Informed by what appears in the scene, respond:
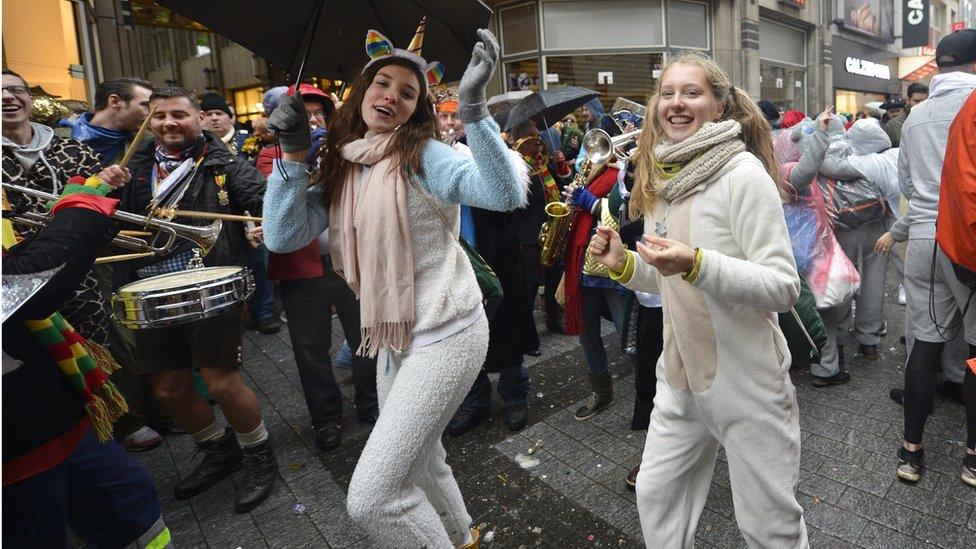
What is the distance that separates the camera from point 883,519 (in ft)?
8.63

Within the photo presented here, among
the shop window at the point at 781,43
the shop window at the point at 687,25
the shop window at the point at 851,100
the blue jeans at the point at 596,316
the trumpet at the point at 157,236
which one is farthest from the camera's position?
the shop window at the point at 851,100

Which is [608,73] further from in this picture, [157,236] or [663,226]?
[663,226]

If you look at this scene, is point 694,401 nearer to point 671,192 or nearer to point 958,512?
point 671,192

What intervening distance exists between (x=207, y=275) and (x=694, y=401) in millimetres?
2161

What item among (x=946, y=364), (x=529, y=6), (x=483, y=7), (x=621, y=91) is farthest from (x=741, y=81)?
(x=483, y=7)

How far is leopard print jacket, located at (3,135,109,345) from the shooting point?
297 centimetres

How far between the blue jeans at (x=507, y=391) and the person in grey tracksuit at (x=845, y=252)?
6.83 feet

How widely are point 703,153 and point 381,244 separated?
1.08 meters

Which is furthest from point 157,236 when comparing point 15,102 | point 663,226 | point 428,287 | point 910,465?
point 910,465

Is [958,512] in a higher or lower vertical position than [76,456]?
lower

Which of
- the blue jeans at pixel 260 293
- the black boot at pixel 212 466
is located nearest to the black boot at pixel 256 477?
the black boot at pixel 212 466

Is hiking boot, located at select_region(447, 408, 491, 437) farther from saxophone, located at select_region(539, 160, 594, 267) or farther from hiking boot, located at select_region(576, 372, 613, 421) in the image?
saxophone, located at select_region(539, 160, 594, 267)

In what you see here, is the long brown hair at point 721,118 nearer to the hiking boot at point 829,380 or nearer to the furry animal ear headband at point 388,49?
the furry animal ear headband at point 388,49

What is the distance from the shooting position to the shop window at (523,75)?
13.0m
